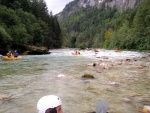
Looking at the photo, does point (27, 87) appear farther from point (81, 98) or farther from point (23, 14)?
point (23, 14)

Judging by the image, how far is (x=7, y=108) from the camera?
21.9ft

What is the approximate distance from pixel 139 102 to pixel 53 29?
77797mm

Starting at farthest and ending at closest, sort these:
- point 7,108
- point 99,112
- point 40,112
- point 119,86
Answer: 1. point 119,86
2. point 7,108
3. point 99,112
4. point 40,112

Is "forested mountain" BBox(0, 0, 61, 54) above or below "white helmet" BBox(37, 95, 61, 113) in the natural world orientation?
above

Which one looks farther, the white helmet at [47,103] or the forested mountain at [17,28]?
the forested mountain at [17,28]

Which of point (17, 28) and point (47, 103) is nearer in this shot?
point (47, 103)

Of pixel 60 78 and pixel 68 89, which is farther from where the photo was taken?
pixel 60 78

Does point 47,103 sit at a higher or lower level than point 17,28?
lower

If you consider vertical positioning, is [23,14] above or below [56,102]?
above

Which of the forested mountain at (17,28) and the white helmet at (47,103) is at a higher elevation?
the forested mountain at (17,28)

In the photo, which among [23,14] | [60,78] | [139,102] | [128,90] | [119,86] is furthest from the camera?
[23,14]

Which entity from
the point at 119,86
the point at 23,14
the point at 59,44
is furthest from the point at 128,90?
the point at 59,44

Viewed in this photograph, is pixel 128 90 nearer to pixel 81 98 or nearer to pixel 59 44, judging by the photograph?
pixel 81 98

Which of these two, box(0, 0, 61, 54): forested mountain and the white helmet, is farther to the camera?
box(0, 0, 61, 54): forested mountain
